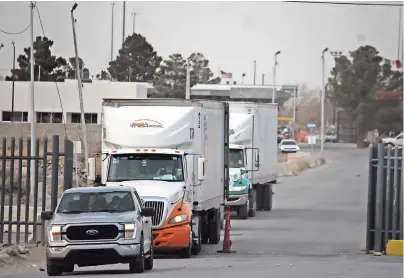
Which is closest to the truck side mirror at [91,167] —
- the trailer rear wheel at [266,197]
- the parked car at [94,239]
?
the parked car at [94,239]

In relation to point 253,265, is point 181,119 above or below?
above

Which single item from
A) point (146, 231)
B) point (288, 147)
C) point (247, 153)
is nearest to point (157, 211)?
point (146, 231)

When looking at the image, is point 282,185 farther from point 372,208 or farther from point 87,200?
point 87,200

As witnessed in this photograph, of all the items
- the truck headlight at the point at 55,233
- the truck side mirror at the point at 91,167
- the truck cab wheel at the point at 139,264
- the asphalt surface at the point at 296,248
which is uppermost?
the truck side mirror at the point at 91,167

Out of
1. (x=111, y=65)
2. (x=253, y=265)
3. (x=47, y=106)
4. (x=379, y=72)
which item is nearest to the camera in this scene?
(x=253, y=265)

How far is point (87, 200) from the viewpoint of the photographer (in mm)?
19688

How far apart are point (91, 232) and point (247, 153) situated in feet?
65.8

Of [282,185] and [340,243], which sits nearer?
[340,243]

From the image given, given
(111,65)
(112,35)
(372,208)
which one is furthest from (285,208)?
(111,65)

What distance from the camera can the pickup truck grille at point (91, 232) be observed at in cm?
1872

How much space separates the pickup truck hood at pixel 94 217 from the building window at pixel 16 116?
54023mm

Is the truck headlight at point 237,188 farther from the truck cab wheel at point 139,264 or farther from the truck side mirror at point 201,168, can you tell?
the truck cab wheel at point 139,264

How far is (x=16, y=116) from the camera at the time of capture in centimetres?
7531

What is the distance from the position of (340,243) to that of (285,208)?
52.6ft
